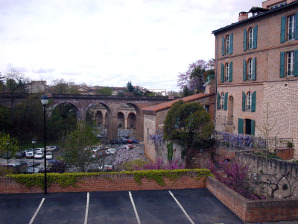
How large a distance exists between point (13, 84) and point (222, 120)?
39992 mm

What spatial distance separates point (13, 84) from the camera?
164 ft

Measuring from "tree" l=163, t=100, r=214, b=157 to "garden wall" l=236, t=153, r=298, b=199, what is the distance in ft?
12.6

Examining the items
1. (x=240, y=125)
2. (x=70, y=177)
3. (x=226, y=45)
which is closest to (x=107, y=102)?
(x=226, y=45)

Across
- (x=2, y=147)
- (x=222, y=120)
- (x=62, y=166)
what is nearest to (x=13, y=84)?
(x=2, y=147)

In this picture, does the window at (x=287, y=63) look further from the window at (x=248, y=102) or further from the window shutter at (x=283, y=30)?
the window at (x=248, y=102)

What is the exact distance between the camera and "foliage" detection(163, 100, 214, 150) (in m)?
18.6

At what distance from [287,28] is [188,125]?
28.7 feet

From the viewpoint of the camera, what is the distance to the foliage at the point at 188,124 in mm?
18605

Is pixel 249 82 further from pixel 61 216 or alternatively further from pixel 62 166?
pixel 61 216

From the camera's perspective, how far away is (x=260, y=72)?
20.0 m

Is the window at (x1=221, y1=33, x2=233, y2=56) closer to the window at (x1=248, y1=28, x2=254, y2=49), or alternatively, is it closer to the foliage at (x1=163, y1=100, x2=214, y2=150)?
the window at (x1=248, y1=28, x2=254, y2=49)

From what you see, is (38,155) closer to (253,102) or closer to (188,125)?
(188,125)

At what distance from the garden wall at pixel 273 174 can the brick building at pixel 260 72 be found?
7.98 feet

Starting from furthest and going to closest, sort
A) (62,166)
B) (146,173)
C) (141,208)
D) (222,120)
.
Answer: (222,120) → (62,166) → (146,173) → (141,208)
